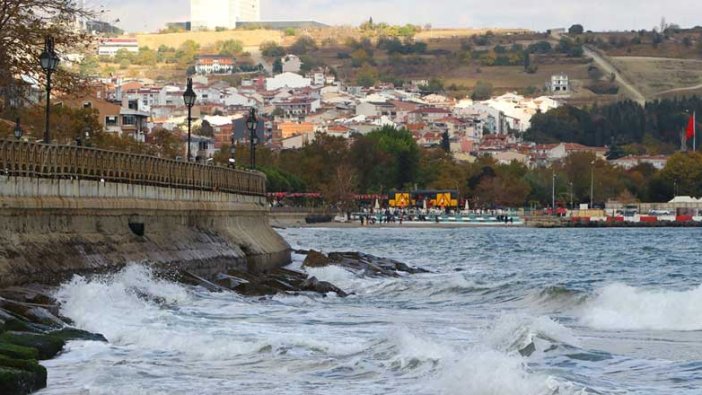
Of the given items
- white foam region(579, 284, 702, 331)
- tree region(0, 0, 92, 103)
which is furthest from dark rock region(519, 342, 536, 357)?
tree region(0, 0, 92, 103)

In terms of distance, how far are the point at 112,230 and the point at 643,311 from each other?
1022 cm

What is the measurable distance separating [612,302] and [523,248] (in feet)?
181

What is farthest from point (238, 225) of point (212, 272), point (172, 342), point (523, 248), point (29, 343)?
point (523, 248)

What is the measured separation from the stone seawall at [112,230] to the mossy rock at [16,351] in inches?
242

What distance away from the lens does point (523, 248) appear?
9319 centimetres

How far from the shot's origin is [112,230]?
114 ft

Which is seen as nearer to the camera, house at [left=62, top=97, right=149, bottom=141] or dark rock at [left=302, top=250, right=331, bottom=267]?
dark rock at [left=302, top=250, right=331, bottom=267]

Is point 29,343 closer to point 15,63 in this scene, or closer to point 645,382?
point 645,382

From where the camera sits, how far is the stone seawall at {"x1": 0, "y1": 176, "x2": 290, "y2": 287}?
29641 millimetres

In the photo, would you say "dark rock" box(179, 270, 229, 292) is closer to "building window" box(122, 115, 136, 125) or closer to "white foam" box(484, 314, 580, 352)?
"white foam" box(484, 314, 580, 352)

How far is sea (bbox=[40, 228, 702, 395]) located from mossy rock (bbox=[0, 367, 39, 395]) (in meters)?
0.36

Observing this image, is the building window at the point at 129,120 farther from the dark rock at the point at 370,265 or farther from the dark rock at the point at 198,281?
the dark rock at the point at 198,281

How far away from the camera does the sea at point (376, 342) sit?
22281 millimetres

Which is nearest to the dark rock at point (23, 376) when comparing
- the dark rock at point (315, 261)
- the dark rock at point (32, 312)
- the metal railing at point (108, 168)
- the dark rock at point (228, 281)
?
the dark rock at point (32, 312)
